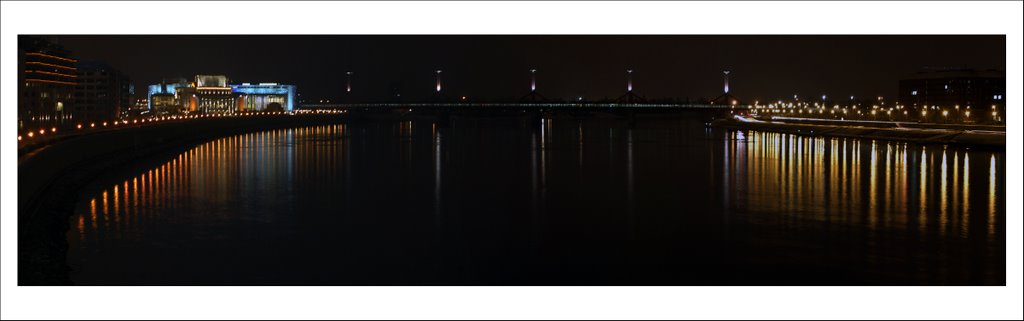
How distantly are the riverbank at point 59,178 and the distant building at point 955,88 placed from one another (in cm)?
6992

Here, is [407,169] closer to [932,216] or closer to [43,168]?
[43,168]

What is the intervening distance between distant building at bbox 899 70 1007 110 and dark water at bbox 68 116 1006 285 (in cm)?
6743

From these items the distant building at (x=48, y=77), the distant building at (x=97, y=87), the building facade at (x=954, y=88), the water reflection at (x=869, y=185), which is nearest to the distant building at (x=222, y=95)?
the distant building at (x=97, y=87)

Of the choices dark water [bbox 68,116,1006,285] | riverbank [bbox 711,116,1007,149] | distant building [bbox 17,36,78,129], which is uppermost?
distant building [bbox 17,36,78,129]

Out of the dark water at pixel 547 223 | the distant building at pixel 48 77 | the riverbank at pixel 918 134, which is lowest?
the dark water at pixel 547 223

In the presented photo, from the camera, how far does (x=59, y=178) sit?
733 inches

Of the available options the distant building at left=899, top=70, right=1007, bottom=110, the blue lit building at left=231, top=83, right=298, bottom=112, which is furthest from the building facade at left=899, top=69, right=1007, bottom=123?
the blue lit building at left=231, top=83, right=298, bottom=112

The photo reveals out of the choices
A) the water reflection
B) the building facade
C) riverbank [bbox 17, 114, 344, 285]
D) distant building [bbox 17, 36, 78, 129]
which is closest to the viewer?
riverbank [bbox 17, 114, 344, 285]

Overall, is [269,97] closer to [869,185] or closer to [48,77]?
[48,77]

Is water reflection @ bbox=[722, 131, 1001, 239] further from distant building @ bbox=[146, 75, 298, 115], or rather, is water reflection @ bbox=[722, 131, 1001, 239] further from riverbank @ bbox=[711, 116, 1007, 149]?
distant building @ bbox=[146, 75, 298, 115]

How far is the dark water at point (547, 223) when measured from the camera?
10188 mm

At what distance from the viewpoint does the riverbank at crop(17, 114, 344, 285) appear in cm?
1106

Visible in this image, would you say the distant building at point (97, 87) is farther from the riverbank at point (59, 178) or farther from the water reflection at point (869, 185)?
the water reflection at point (869, 185)

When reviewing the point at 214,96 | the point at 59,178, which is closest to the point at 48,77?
the point at 214,96
